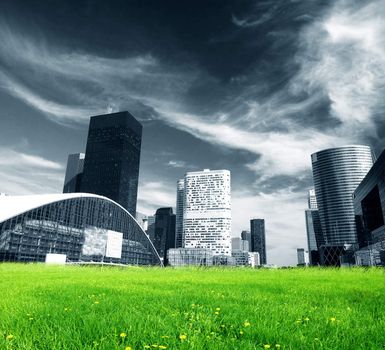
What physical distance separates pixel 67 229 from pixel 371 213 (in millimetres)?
118444

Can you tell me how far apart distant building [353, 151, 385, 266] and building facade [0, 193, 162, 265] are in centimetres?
8158

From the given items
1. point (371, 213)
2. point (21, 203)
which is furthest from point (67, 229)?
point (371, 213)

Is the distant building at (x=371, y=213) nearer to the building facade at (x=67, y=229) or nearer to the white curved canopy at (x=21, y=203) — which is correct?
the building facade at (x=67, y=229)

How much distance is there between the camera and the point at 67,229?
8488 cm

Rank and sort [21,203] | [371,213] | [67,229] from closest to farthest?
1. [21,203]
2. [67,229]
3. [371,213]

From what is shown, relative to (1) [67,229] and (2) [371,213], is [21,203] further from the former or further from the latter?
(2) [371,213]

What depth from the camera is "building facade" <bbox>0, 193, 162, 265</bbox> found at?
6912cm

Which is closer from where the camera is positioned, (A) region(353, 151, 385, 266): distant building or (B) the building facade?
(B) the building facade

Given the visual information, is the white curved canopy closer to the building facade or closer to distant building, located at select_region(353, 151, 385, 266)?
the building facade

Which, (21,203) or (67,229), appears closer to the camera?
(21,203)

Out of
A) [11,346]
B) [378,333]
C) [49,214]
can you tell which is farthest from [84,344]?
[49,214]

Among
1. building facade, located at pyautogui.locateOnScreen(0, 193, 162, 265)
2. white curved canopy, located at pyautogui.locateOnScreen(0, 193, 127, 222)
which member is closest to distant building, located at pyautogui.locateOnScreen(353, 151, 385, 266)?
building facade, located at pyautogui.locateOnScreen(0, 193, 162, 265)

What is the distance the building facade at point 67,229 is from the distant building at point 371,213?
8158 centimetres

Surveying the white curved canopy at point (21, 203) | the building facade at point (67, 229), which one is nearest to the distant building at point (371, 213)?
the building facade at point (67, 229)
